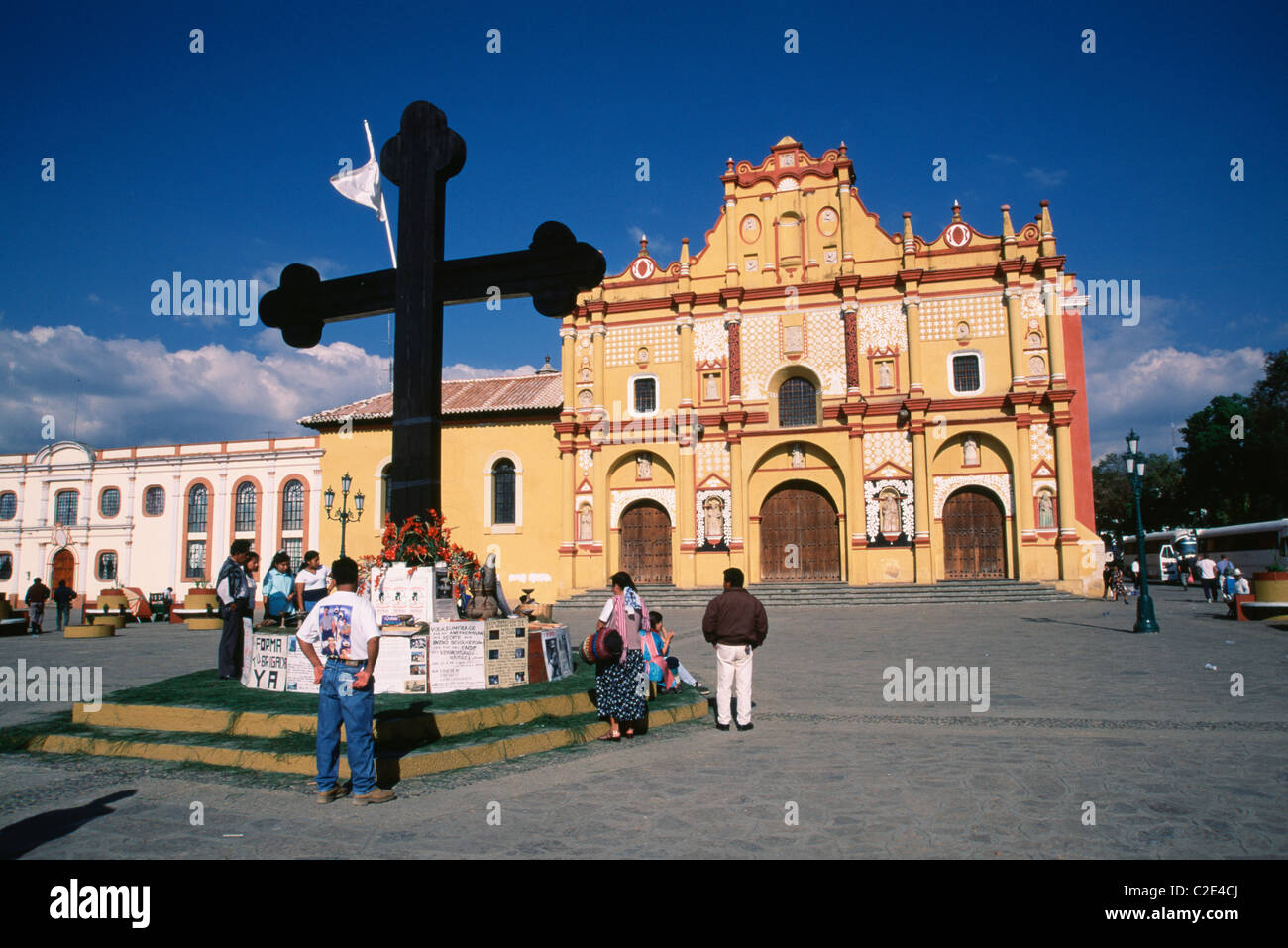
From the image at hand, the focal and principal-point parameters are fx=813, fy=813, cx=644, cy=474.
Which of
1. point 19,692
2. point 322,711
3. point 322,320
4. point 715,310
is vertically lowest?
point 19,692

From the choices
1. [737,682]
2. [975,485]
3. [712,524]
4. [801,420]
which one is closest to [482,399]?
Answer: [712,524]

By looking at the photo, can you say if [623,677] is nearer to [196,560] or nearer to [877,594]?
[877,594]

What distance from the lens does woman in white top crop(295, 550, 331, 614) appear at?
906 centimetres

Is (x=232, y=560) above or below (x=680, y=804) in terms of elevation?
above

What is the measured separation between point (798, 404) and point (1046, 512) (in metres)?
8.61

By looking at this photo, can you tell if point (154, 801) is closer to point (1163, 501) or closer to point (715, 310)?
point (715, 310)

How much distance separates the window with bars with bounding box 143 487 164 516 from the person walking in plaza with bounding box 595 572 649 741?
37.0 metres

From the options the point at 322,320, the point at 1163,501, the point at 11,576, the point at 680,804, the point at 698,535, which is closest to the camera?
the point at 680,804

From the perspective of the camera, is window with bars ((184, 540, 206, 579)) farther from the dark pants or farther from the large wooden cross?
the large wooden cross

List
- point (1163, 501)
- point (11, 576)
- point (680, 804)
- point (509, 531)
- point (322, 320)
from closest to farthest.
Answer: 1. point (680, 804)
2. point (322, 320)
3. point (509, 531)
4. point (11, 576)
5. point (1163, 501)

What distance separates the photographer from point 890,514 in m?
26.7

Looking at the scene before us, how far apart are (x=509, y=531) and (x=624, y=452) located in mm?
5314
